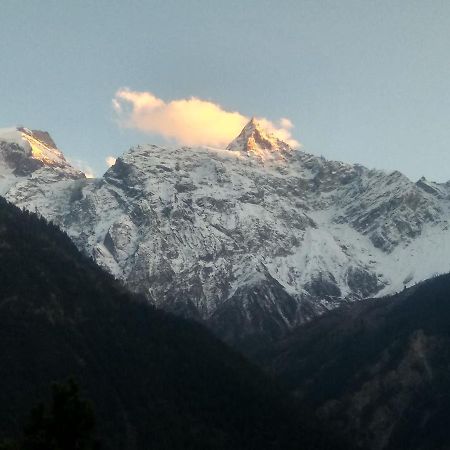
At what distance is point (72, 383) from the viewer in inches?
1702

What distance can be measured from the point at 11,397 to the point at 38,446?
536 ft

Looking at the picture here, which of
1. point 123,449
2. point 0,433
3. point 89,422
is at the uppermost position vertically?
point 0,433

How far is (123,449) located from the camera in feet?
642

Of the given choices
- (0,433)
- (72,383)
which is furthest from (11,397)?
(72,383)

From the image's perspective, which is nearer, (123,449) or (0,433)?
(0,433)

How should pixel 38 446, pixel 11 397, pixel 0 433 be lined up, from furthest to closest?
pixel 11 397, pixel 0 433, pixel 38 446

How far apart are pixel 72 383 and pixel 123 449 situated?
528 feet

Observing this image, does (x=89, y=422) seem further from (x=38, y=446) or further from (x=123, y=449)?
(x=123, y=449)

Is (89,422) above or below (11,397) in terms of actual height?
below

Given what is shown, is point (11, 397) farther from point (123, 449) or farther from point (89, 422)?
point (89, 422)

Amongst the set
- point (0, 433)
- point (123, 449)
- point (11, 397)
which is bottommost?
point (123, 449)

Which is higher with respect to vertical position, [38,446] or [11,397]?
[11,397]

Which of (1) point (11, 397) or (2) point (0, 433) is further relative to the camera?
(1) point (11, 397)

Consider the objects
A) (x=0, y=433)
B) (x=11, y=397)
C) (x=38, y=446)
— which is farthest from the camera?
(x=11, y=397)
